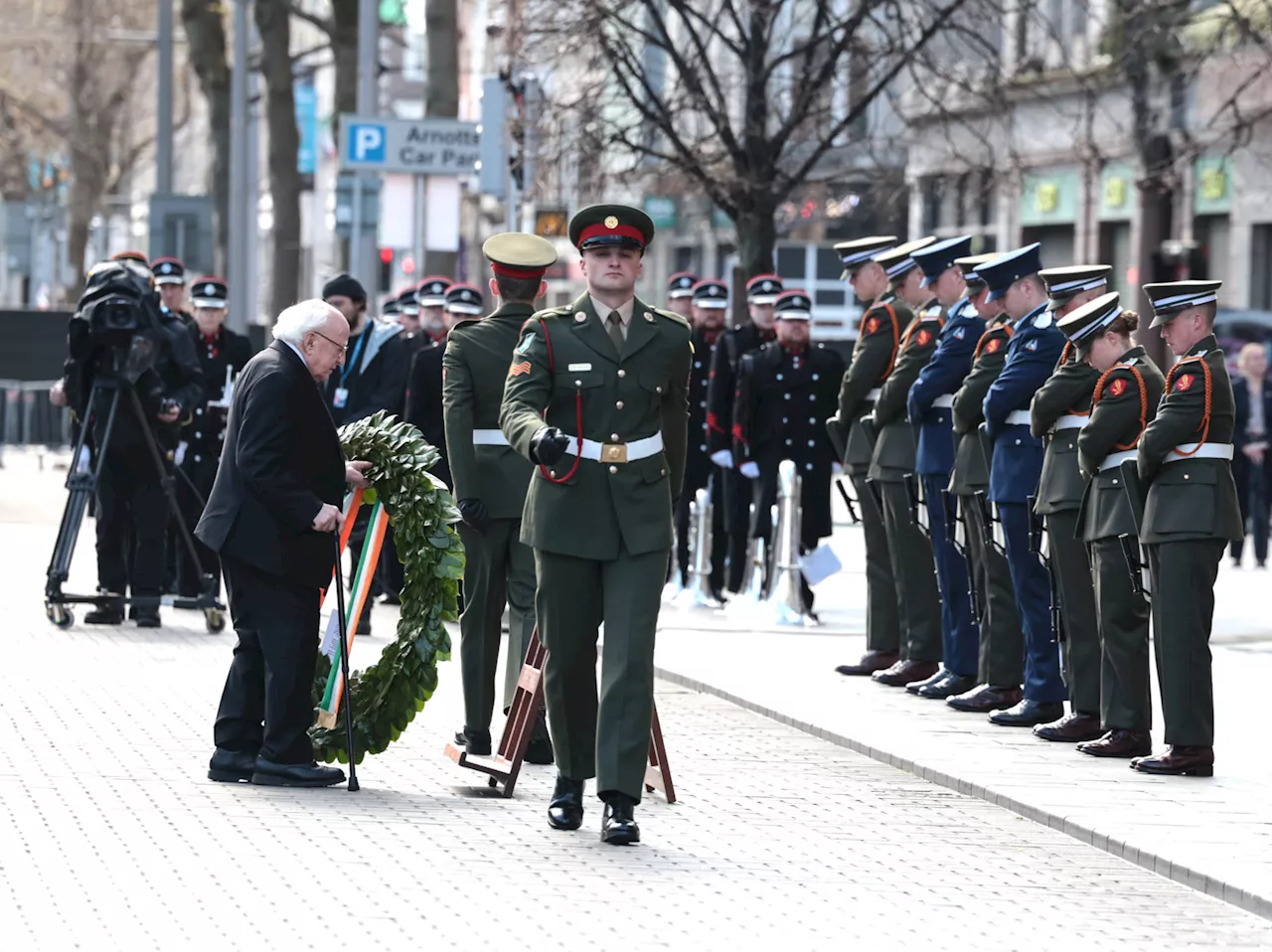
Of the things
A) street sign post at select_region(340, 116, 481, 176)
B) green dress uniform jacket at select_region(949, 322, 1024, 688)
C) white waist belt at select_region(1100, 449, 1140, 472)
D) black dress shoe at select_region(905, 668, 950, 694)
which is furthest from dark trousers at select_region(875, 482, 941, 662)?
street sign post at select_region(340, 116, 481, 176)

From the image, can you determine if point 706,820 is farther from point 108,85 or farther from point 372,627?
point 108,85

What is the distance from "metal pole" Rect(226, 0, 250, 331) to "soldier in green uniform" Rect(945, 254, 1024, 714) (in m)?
22.9

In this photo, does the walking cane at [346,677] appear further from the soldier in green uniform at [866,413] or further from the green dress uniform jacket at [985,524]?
the soldier in green uniform at [866,413]

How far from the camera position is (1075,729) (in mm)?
11703

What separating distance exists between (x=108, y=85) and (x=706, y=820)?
53.8 meters

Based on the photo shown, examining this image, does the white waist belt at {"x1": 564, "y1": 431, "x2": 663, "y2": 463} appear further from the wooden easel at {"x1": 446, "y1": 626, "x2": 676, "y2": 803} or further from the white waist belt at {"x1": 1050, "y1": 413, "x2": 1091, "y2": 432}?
the white waist belt at {"x1": 1050, "y1": 413, "x2": 1091, "y2": 432}

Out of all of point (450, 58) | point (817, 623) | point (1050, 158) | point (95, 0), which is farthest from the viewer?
point (95, 0)

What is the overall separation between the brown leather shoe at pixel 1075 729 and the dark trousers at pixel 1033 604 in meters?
0.43

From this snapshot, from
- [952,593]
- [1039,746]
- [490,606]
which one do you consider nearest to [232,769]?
[490,606]

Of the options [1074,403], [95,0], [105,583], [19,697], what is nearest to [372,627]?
[105,583]

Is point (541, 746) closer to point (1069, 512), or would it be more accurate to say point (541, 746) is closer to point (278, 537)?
point (278, 537)

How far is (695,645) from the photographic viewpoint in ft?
50.6

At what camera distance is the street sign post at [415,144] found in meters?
24.8

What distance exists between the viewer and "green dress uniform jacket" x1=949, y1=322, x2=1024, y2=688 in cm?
1223
